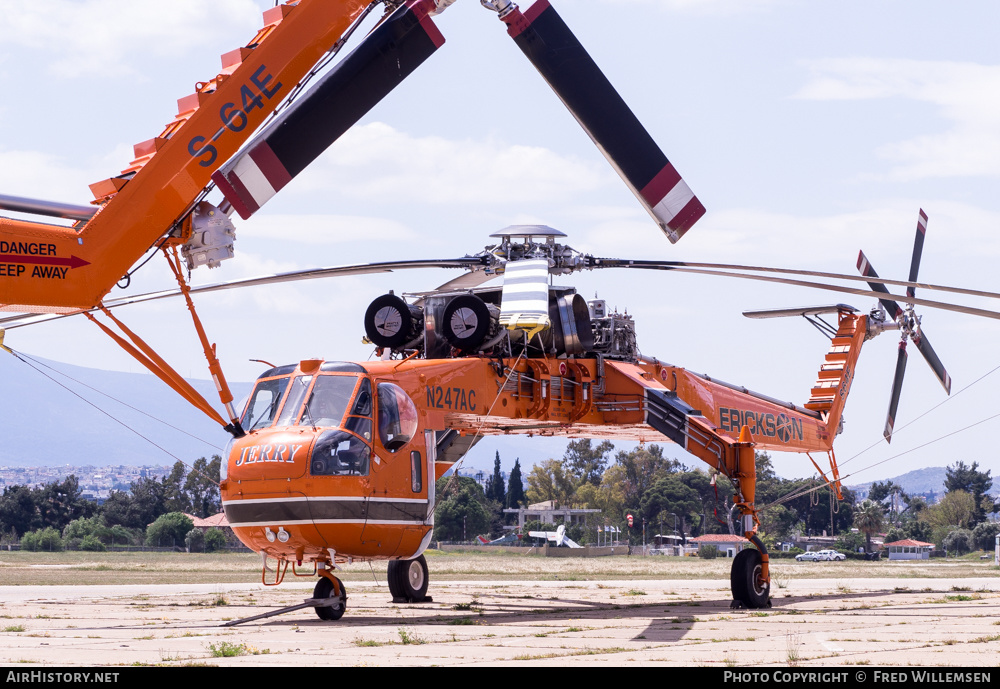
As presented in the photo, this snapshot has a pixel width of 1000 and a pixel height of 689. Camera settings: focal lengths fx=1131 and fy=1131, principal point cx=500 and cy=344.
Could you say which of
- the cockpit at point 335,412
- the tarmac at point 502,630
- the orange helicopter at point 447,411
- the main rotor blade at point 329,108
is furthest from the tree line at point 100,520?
the main rotor blade at point 329,108

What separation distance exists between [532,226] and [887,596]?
1046cm

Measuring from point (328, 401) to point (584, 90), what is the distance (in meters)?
5.30

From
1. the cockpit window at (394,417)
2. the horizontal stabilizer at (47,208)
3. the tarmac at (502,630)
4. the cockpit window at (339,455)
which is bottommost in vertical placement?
the tarmac at (502,630)

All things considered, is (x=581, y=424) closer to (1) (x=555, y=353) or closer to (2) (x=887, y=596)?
(1) (x=555, y=353)

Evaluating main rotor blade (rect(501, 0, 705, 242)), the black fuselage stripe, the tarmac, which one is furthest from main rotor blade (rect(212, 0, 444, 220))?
the tarmac

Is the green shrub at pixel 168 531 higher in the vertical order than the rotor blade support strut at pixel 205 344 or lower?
lower

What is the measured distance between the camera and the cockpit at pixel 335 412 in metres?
14.6

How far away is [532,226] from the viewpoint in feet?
60.8

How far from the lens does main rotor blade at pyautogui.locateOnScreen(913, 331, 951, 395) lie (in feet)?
87.1

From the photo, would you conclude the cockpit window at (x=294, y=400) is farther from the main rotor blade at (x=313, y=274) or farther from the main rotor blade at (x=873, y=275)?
the main rotor blade at (x=873, y=275)

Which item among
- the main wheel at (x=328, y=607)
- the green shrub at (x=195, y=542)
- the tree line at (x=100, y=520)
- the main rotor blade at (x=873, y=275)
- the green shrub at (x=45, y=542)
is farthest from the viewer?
the tree line at (x=100, y=520)

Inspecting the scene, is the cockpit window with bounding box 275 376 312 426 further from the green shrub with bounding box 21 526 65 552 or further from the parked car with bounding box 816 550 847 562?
the parked car with bounding box 816 550 847 562

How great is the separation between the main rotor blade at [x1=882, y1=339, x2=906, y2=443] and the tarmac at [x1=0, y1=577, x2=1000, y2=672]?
4788mm
